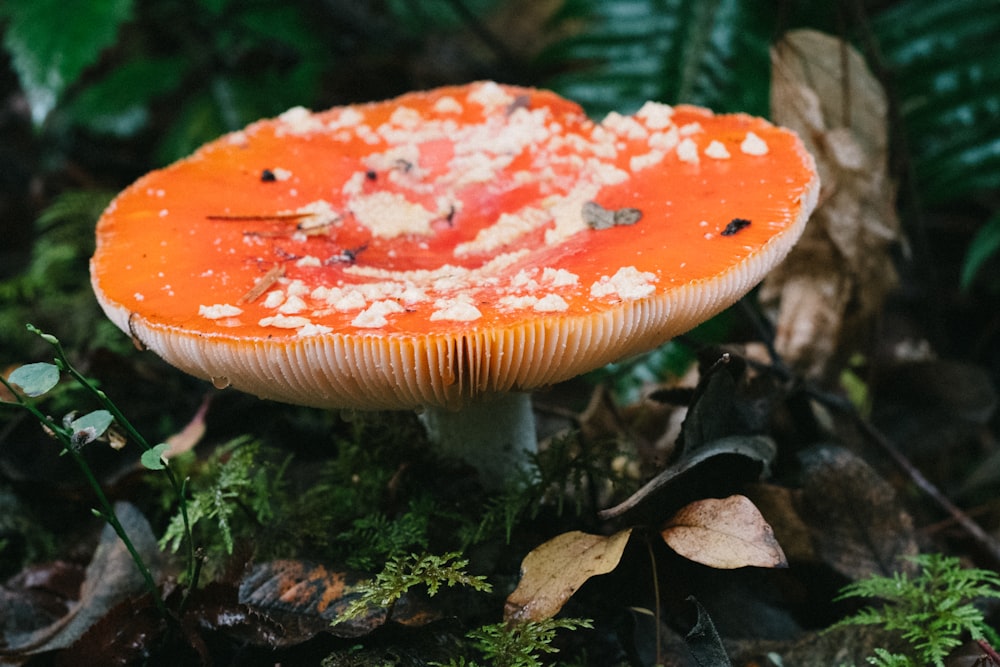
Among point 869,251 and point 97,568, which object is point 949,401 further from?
point 97,568

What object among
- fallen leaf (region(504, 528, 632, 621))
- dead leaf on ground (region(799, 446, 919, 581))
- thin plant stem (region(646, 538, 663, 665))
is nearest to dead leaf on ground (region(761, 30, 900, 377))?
dead leaf on ground (region(799, 446, 919, 581))

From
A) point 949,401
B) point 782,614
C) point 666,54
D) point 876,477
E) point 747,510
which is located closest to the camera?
point 747,510

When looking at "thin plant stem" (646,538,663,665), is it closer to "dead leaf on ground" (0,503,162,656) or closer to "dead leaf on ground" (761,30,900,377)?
"dead leaf on ground" (0,503,162,656)

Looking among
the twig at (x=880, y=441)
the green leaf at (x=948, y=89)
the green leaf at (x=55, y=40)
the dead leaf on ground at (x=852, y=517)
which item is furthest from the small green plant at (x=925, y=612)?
the green leaf at (x=55, y=40)

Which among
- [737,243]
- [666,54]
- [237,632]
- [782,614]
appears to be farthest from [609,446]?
[666,54]

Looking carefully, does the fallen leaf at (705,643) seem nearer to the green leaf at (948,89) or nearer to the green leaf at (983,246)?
the green leaf at (983,246)

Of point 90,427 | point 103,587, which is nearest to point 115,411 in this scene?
point 90,427
